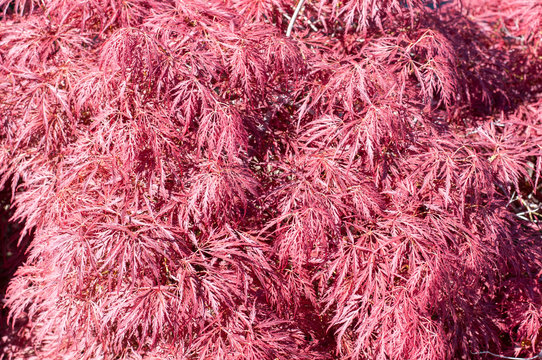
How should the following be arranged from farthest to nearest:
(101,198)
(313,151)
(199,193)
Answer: (313,151), (101,198), (199,193)

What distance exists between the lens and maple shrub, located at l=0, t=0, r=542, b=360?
6.14 ft

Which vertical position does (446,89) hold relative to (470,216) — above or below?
above

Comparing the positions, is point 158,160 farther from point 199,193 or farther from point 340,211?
point 340,211

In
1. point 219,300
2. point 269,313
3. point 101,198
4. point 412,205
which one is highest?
point 412,205

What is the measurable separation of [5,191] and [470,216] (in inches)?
134

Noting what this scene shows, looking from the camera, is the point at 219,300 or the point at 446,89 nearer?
the point at 219,300

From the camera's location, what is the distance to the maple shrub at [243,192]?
1.87 metres

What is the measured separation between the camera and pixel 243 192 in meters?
1.91

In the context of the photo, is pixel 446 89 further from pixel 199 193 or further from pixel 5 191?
pixel 5 191

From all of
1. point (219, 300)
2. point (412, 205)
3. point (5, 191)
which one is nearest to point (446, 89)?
point (412, 205)

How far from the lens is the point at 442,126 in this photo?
8.05 ft

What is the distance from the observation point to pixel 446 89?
222 centimetres

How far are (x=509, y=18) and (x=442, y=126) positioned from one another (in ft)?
6.28

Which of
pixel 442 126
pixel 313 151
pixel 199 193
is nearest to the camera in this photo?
pixel 199 193
